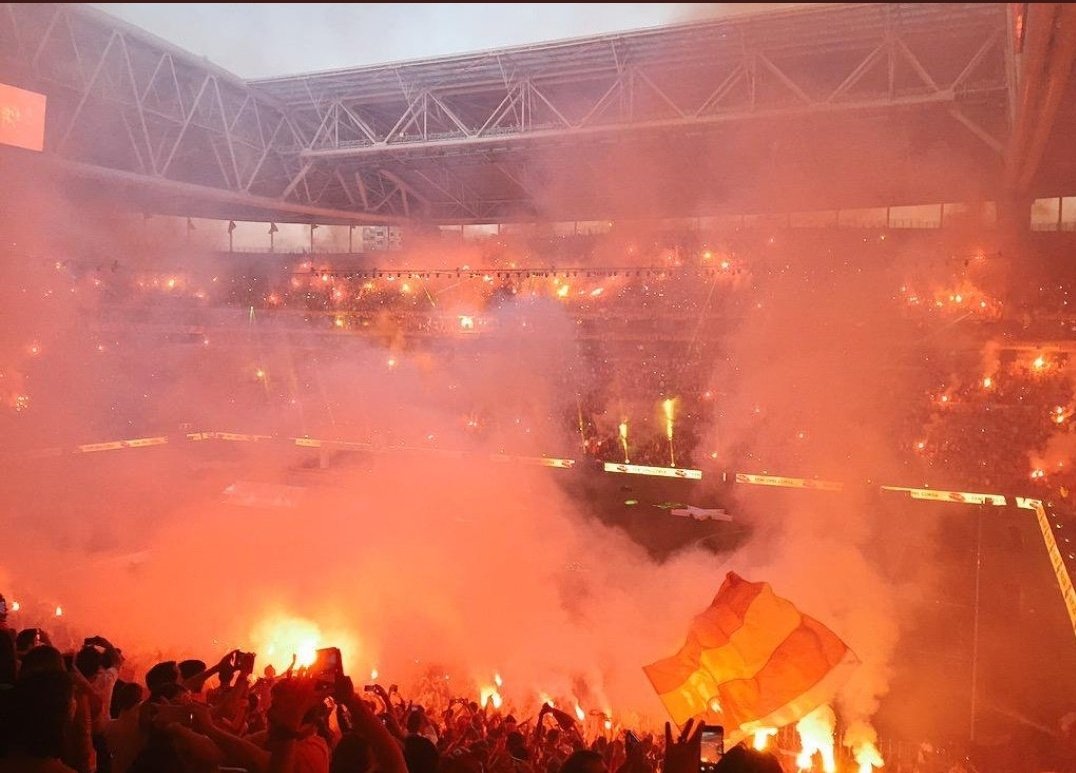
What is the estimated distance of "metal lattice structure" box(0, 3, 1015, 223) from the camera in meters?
5.27

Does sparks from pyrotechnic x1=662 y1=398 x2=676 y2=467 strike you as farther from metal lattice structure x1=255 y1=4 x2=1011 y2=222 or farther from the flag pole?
the flag pole

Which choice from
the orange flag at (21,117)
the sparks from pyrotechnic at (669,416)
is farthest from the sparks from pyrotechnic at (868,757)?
the orange flag at (21,117)

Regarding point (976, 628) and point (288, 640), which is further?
point (288, 640)

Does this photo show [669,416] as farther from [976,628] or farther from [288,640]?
[288,640]

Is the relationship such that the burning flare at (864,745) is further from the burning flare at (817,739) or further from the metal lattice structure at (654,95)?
the metal lattice structure at (654,95)

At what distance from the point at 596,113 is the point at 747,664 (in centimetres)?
545

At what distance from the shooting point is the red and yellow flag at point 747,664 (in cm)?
320

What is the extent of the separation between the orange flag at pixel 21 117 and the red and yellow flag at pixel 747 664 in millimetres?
6310

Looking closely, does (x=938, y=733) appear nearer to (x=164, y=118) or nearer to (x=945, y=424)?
(x=945, y=424)

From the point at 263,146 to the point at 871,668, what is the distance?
8261mm

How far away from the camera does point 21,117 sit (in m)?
5.33

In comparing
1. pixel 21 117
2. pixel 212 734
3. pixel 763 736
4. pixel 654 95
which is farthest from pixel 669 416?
pixel 212 734

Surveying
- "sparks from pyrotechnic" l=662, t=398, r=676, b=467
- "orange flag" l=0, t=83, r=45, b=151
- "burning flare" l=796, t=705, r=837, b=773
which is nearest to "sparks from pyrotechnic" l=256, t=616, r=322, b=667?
"burning flare" l=796, t=705, r=837, b=773

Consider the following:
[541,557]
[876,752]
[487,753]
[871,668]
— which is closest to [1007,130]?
[871,668]
